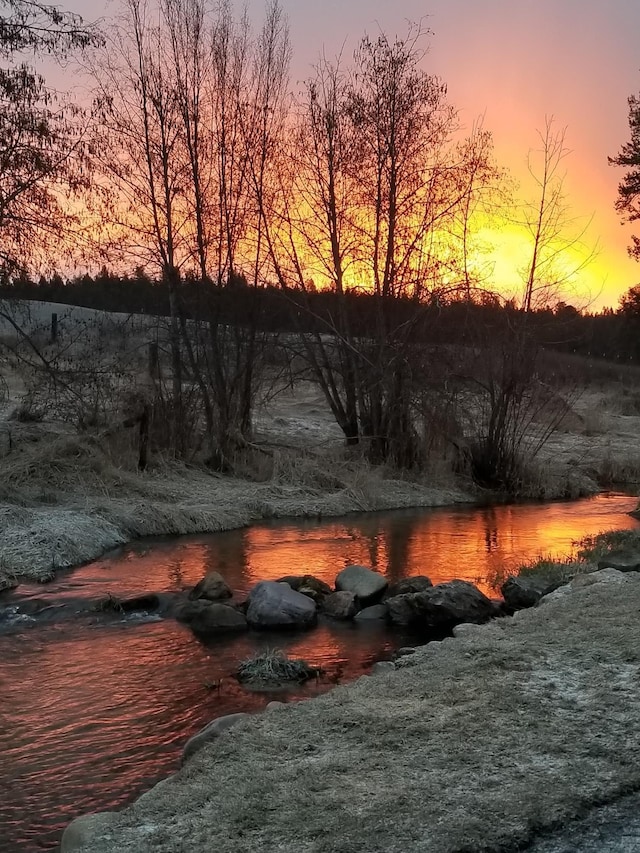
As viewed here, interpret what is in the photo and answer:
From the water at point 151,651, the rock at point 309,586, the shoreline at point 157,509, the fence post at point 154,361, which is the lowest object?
the water at point 151,651

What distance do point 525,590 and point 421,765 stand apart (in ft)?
16.6

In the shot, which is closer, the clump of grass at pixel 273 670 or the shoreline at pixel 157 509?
the clump of grass at pixel 273 670

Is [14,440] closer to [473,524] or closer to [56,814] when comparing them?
[473,524]

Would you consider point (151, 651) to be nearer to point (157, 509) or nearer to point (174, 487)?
point (157, 509)

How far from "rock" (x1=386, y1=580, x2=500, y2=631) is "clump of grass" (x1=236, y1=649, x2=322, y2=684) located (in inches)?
68.9

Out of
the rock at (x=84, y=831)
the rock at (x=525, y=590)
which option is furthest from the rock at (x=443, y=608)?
the rock at (x=84, y=831)

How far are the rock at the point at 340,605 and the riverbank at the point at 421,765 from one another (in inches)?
125

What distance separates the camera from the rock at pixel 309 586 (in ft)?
30.0

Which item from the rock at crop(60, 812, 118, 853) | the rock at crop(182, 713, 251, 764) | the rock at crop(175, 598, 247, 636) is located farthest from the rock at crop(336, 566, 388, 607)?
the rock at crop(60, 812, 118, 853)

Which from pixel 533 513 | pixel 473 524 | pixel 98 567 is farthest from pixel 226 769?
pixel 533 513

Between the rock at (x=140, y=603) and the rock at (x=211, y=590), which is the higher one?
the rock at (x=211, y=590)

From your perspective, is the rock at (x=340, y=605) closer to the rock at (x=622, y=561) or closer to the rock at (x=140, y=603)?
the rock at (x=140, y=603)

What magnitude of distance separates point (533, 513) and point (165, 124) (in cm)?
1078

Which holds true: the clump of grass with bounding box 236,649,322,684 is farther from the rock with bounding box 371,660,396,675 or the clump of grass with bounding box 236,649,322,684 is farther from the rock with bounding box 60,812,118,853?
the rock with bounding box 60,812,118,853
